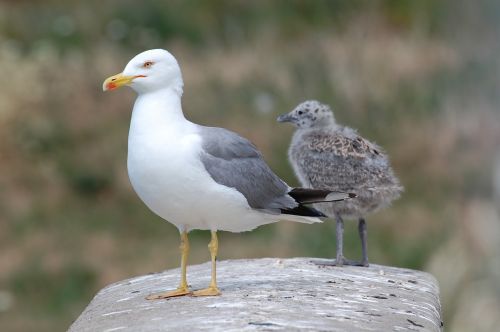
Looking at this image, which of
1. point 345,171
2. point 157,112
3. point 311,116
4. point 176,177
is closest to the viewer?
point 176,177

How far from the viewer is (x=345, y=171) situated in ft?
19.5

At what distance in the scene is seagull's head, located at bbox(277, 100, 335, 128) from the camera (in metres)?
6.30

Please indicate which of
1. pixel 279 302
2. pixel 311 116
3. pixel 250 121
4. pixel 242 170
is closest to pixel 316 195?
pixel 242 170

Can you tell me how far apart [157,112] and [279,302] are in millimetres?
886

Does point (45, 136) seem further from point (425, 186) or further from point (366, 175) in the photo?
point (366, 175)

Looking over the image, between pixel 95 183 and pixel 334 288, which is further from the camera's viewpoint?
pixel 95 183

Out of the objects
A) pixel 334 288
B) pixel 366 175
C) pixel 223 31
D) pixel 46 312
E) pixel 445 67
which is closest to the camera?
pixel 334 288

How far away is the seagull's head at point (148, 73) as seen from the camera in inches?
202

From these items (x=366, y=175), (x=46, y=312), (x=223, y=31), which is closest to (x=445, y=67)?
(x=223, y=31)

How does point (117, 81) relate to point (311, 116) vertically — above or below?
above

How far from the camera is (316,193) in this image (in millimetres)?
5316

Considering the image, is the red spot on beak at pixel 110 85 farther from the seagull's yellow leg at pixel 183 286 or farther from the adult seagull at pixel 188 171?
the seagull's yellow leg at pixel 183 286

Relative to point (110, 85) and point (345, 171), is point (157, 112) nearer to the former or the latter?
point (110, 85)

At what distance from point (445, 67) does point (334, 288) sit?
7140 millimetres
